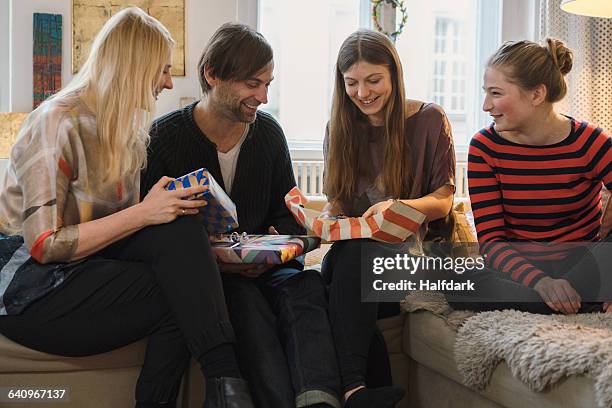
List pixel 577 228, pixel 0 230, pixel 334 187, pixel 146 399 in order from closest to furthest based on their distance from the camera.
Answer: pixel 146 399, pixel 0 230, pixel 577 228, pixel 334 187

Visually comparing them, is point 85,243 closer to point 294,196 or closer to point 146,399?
point 146,399

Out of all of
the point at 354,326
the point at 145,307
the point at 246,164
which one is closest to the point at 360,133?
the point at 246,164

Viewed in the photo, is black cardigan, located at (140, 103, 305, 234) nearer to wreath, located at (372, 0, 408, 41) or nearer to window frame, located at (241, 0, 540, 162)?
window frame, located at (241, 0, 540, 162)

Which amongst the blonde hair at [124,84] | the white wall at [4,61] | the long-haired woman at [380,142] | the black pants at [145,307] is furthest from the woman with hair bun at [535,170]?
the white wall at [4,61]

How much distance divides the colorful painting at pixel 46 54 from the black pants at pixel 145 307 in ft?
6.65

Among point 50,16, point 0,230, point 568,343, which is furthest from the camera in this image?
point 50,16

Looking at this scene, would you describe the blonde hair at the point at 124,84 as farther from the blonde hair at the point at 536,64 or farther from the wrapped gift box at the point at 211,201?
the blonde hair at the point at 536,64

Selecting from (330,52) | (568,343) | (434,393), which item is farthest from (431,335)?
(330,52)

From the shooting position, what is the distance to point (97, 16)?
335 cm

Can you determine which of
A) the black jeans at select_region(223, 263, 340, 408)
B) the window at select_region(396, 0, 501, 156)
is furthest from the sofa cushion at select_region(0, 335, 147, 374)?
the window at select_region(396, 0, 501, 156)

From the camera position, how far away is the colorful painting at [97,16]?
11.0ft

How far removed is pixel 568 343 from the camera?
1278 millimetres

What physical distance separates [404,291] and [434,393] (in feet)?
0.81

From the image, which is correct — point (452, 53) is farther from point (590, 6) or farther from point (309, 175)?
point (590, 6)
